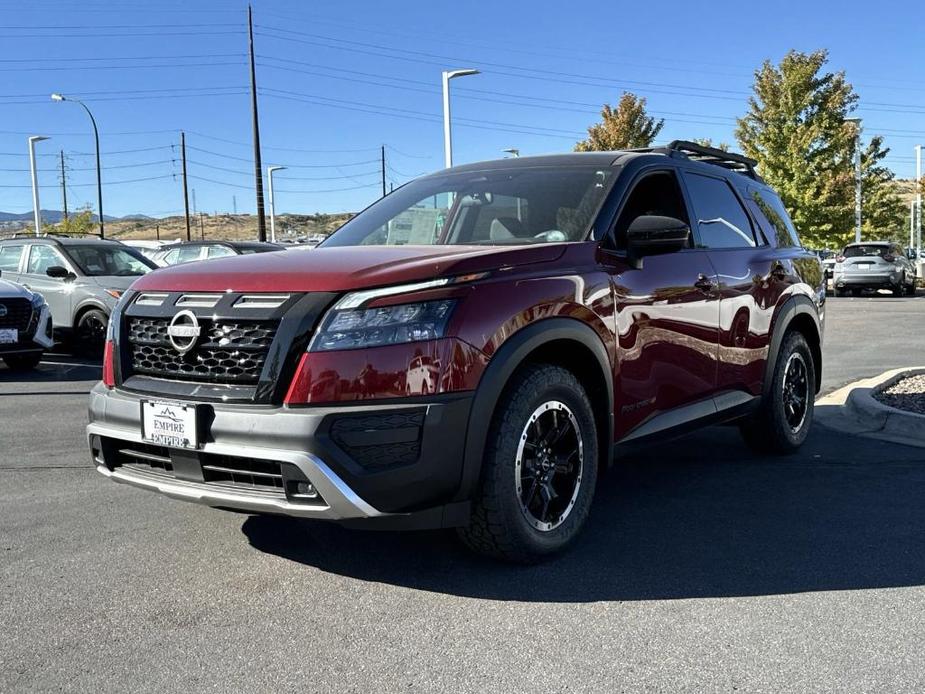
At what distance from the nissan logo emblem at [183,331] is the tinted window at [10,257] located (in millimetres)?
10581

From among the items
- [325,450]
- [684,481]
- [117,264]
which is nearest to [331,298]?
[325,450]

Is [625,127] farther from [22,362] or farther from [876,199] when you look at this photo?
[22,362]

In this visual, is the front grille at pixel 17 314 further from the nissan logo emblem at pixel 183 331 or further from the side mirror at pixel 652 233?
the side mirror at pixel 652 233

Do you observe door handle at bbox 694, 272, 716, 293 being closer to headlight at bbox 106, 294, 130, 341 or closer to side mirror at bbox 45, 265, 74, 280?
headlight at bbox 106, 294, 130, 341

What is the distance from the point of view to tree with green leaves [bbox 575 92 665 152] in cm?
3709

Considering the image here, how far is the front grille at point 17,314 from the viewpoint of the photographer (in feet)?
32.9

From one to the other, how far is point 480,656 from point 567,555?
104cm

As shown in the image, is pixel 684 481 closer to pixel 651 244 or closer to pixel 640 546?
pixel 640 546

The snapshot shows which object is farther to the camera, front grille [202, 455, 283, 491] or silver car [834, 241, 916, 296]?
silver car [834, 241, 916, 296]

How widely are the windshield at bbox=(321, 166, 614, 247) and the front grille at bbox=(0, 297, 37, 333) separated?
6.60 meters

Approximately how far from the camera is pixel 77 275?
11.9 metres

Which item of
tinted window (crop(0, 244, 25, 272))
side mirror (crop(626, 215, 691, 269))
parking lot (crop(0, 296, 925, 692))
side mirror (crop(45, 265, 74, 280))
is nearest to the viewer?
parking lot (crop(0, 296, 925, 692))

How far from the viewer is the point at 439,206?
482 cm

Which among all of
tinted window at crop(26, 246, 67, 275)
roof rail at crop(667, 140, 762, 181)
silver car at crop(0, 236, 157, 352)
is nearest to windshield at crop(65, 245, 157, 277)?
silver car at crop(0, 236, 157, 352)
